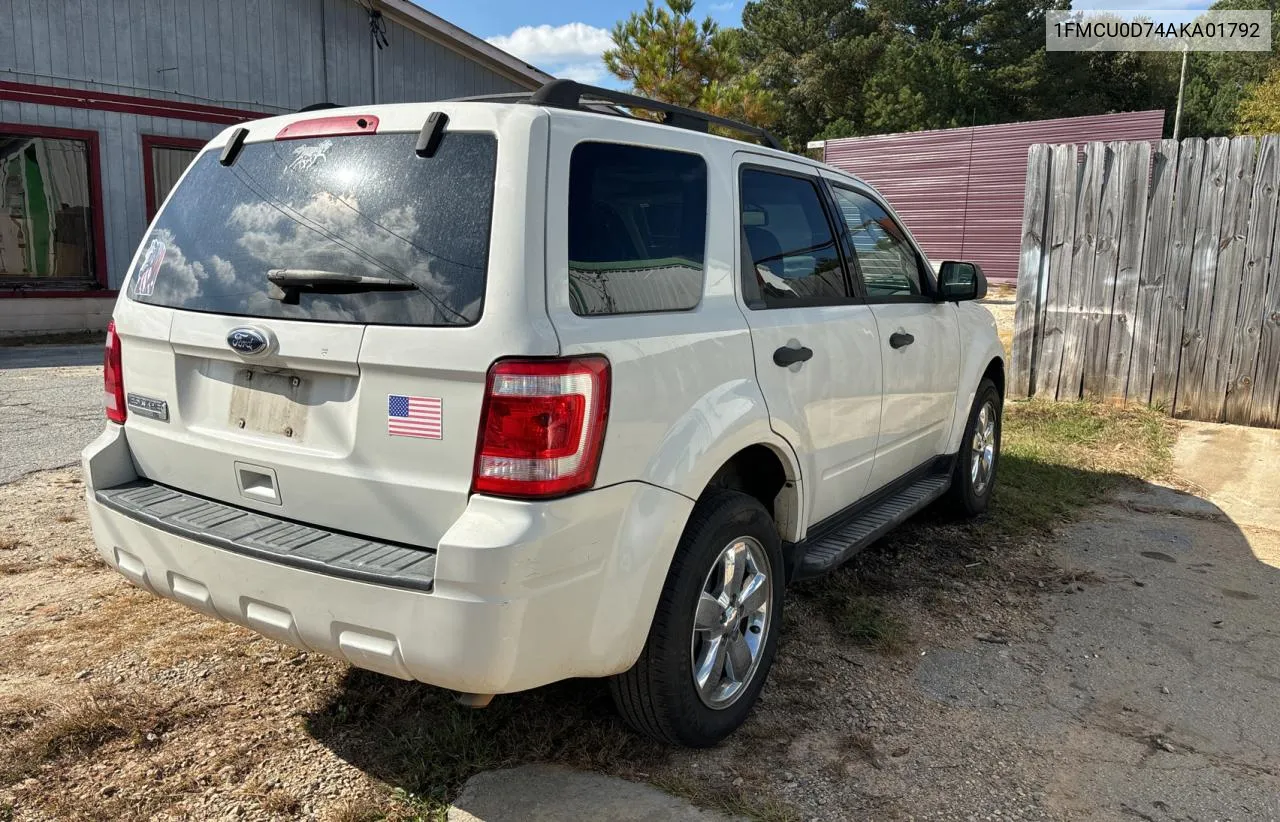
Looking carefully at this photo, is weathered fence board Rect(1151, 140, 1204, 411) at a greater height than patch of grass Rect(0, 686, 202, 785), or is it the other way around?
weathered fence board Rect(1151, 140, 1204, 411)

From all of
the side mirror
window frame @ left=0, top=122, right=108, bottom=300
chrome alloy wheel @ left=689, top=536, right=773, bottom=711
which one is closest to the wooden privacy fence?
the side mirror

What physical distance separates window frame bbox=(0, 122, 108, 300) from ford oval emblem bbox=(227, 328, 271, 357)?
11.6 m

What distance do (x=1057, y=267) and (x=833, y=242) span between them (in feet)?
17.3

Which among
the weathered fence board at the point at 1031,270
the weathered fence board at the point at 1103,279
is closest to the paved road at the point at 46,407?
the weathered fence board at the point at 1031,270

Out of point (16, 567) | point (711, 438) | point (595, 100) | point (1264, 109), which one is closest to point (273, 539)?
point (711, 438)

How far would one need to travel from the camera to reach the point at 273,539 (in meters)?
2.49

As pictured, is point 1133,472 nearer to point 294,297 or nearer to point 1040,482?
point 1040,482

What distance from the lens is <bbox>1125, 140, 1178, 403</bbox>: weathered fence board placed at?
25.0 feet

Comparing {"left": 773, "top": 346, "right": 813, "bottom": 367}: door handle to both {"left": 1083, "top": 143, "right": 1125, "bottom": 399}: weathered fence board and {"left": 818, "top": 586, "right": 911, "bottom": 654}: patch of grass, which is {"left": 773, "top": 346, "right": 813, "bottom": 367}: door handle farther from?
{"left": 1083, "top": 143, "right": 1125, "bottom": 399}: weathered fence board

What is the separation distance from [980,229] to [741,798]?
19.2 meters

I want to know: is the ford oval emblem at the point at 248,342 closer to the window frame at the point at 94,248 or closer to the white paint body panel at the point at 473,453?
the white paint body panel at the point at 473,453

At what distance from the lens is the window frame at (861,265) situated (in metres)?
3.93

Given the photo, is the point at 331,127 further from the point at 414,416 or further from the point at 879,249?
the point at 879,249

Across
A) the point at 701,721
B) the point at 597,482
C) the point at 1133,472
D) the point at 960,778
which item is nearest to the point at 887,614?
the point at 960,778
